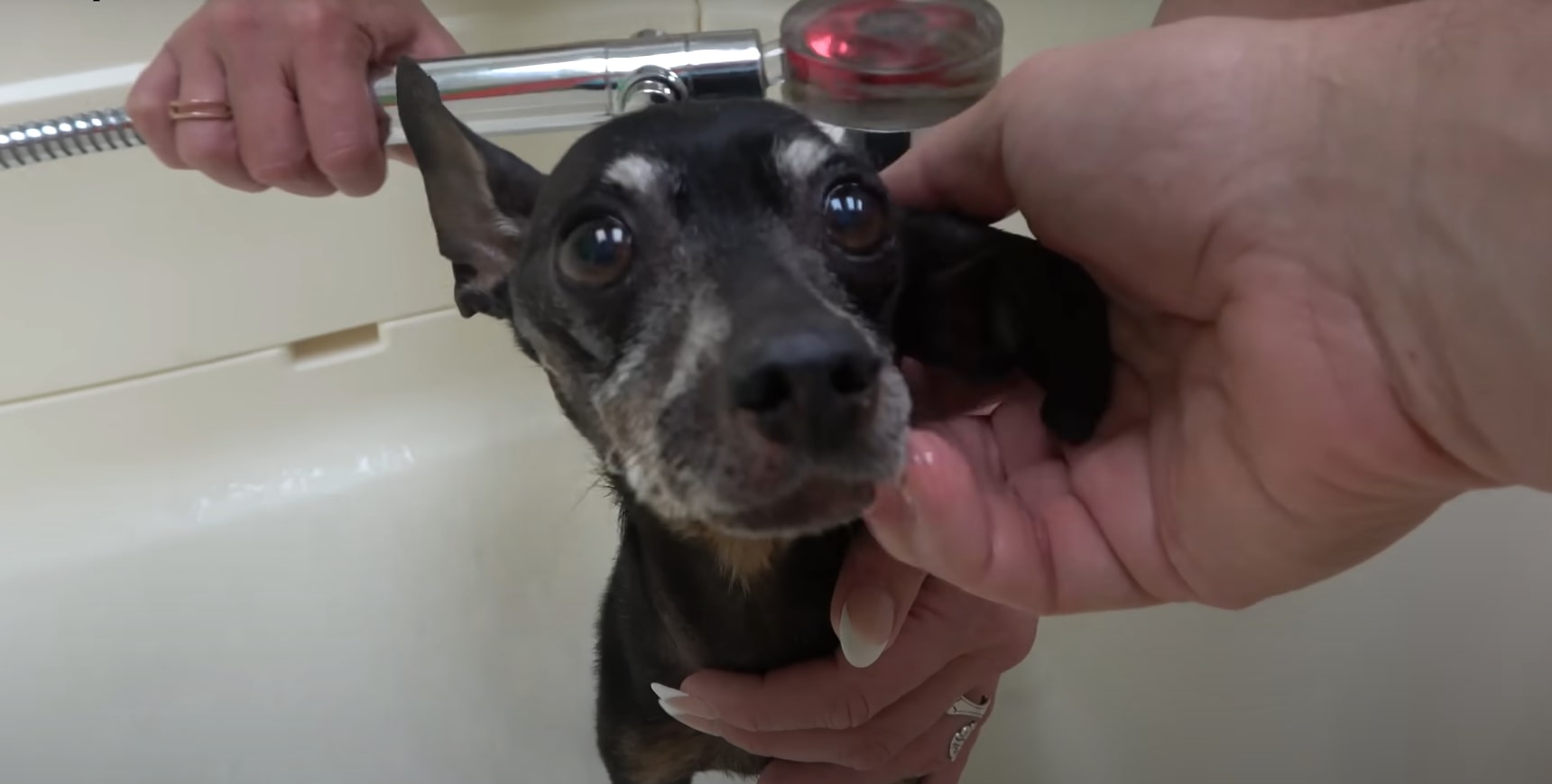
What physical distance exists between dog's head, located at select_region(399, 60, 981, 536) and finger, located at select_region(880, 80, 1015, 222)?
79 millimetres

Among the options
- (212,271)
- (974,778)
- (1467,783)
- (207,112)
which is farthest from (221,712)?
(1467,783)

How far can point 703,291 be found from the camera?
32.5 inches

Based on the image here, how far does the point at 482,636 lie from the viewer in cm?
177

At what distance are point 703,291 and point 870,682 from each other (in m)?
0.45

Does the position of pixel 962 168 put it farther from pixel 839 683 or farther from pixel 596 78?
pixel 839 683

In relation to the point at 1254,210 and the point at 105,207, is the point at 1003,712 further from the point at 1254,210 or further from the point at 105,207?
the point at 105,207

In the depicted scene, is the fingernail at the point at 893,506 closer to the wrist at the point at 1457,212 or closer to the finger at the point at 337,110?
the wrist at the point at 1457,212

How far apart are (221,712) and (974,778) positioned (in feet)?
3.41

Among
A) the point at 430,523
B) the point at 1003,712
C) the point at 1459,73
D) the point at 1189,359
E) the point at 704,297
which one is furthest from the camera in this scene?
the point at 430,523

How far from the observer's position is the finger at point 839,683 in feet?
3.52

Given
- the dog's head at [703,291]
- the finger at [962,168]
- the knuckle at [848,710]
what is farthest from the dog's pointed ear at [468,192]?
the knuckle at [848,710]

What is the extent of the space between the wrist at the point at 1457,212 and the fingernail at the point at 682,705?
0.64m

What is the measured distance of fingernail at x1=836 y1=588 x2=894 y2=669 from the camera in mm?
963

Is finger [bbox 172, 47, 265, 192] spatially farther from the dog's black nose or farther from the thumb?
the dog's black nose
